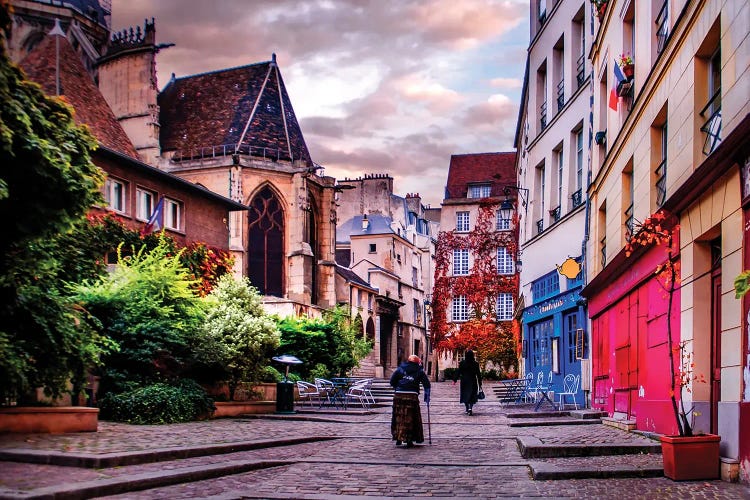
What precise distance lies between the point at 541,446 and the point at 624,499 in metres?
3.94

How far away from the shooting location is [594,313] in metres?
20.8

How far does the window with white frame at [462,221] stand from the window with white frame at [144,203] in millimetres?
31896

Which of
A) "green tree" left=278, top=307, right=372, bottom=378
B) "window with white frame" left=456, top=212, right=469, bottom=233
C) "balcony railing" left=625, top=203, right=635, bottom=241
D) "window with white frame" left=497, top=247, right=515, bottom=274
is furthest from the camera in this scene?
"window with white frame" left=456, top=212, right=469, bottom=233

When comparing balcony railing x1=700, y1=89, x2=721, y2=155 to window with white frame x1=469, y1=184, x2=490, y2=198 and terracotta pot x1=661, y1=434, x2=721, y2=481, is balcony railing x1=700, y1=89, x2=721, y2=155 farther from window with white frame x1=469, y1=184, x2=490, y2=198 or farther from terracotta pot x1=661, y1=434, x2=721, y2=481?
window with white frame x1=469, y1=184, x2=490, y2=198

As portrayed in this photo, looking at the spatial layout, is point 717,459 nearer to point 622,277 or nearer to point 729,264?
point 729,264

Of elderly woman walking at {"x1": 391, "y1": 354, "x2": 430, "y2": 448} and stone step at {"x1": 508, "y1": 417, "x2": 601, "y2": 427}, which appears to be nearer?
elderly woman walking at {"x1": 391, "y1": 354, "x2": 430, "y2": 448}

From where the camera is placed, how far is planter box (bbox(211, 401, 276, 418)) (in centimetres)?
2105

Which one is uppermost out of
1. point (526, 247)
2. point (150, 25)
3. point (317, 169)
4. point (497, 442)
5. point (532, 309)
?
point (150, 25)

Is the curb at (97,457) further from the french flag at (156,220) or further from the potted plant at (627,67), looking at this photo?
the french flag at (156,220)

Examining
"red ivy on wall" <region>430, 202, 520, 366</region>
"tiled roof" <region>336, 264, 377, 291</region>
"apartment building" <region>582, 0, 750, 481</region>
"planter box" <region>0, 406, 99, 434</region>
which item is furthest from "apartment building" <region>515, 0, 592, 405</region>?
"tiled roof" <region>336, 264, 377, 291</region>

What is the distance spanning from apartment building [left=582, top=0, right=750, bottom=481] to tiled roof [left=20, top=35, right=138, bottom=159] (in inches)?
761

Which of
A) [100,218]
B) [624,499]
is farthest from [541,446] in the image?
[100,218]

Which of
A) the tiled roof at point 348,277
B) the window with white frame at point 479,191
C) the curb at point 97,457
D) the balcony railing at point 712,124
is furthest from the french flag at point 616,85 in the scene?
the window with white frame at point 479,191

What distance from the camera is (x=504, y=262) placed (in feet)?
181
